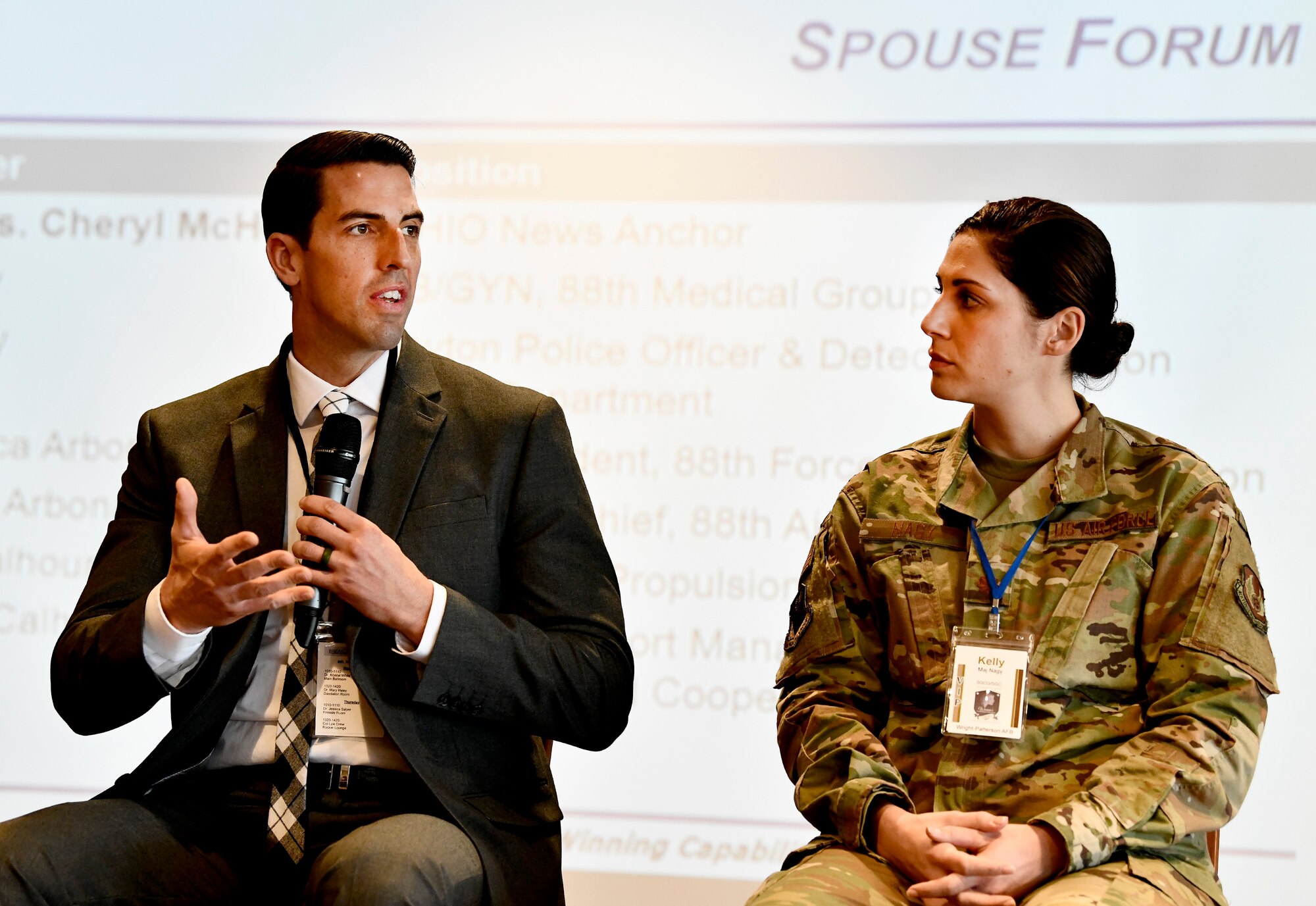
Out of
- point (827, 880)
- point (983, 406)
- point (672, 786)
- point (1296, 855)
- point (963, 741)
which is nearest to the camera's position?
point (827, 880)

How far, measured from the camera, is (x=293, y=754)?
2.29 metres

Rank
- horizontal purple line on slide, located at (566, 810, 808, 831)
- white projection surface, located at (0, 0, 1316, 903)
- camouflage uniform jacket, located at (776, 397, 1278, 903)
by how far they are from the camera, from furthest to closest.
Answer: horizontal purple line on slide, located at (566, 810, 808, 831) → white projection surface, located at (0, 0, 1316, 903) → camouflage uniform jacket, located at (776, 397, 1278, 903)

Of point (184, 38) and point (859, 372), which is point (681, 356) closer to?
point (859, 372)

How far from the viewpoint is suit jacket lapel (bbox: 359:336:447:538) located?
240cm

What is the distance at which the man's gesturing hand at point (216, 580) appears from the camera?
2.11m

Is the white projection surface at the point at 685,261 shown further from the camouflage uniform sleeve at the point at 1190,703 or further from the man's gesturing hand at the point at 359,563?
the man's gesturing hand at the point at 359,563

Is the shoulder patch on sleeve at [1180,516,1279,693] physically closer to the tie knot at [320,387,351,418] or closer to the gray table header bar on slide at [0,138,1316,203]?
the tie knot at [320,387,351,418]

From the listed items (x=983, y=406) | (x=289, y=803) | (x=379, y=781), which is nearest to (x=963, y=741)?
(x=983, y=406)

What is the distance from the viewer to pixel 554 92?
12.8 feet

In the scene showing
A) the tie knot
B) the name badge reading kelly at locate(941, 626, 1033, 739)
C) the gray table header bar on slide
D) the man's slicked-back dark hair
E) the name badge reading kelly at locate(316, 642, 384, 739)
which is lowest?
the name badge reading kelly at locate(316, 642, 384, 739)

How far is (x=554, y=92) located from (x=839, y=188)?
2.82 ft

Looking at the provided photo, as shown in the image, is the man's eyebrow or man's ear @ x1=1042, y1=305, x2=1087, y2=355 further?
the man's eyebrow

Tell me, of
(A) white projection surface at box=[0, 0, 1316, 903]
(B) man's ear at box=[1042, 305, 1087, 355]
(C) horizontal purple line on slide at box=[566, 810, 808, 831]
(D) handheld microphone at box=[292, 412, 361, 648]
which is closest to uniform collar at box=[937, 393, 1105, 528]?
(B) man's ear at box=[1042, 305, 1087, 355]

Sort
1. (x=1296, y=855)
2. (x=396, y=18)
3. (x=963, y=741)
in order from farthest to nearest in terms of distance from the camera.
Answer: (x=396, y=18) < (x=1296, y=855) < (x=963, y=741)
